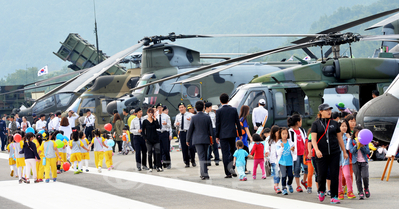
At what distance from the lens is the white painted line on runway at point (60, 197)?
25.4 feet

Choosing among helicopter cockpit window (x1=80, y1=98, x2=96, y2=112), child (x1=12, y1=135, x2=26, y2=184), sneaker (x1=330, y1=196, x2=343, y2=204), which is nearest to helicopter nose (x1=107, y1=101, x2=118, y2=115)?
helicopter cockpit window (x1=80, y1=98, x2=96, y2=112)

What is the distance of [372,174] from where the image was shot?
9.94m

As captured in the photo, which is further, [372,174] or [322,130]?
[372,174]

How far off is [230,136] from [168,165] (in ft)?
9.88

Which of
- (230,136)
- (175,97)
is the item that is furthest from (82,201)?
(175,97)

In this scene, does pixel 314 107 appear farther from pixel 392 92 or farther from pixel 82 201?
pixel 82 201

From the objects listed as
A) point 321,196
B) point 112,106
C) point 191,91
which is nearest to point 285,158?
point 321,196

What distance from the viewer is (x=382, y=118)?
9.48m

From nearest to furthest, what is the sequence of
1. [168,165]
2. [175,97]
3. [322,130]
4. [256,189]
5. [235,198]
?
1. [322,130]
2. [235,198]
3. [256,189]
4. [168,165]
5. [175,97]

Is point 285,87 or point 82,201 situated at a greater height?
point 285,87

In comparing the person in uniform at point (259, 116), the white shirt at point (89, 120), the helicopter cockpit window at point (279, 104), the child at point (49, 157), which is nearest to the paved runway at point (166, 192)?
the child at point (49, 157)

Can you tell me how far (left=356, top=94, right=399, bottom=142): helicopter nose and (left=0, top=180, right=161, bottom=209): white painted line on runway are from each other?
4741 millimetres

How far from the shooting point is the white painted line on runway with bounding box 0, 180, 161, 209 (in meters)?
7.75

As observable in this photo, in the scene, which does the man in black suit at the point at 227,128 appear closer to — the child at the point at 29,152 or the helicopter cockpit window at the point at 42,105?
the child at the point at 29,152
